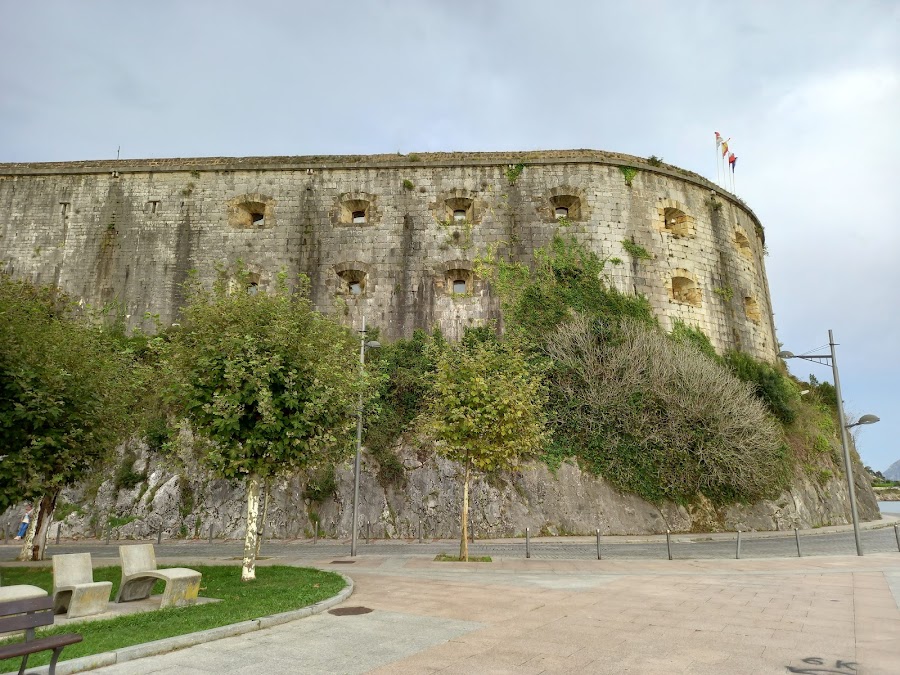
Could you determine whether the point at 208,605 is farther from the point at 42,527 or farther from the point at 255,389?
the point at 42,527

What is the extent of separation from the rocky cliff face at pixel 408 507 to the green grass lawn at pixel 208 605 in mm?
8292

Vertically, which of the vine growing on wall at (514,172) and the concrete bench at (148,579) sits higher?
the vine growing on wall at (514,172)

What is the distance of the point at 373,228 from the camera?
27062 mm

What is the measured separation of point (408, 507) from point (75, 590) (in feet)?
46.3

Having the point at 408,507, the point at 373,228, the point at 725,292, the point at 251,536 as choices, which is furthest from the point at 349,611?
the point at 725,292

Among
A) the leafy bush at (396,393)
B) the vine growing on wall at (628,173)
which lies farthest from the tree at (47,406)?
the vine growing on wall at (628,173)

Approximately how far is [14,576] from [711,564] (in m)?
14.2

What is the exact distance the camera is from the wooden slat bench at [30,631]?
3845 millimetres

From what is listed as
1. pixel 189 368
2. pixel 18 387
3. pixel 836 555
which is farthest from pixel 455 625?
pixel 836 555

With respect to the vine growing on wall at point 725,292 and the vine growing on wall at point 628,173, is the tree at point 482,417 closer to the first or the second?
the vine growing on wall at point 628,173

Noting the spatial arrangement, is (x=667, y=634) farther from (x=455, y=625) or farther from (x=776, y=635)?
(x=455, y=625)

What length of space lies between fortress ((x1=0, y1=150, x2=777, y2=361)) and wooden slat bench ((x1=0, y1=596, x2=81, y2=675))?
21076mm

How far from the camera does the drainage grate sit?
732 centimetres

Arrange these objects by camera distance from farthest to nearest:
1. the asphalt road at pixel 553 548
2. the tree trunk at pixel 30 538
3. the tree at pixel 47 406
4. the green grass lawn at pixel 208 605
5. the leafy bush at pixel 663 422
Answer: the leafy bush at pixel 663 422
the asphalt road at pixel 553 548
the tree trunk at pixel 30 538
the tree at pixel 47 406
the green grass lawn at pixel 208 605
